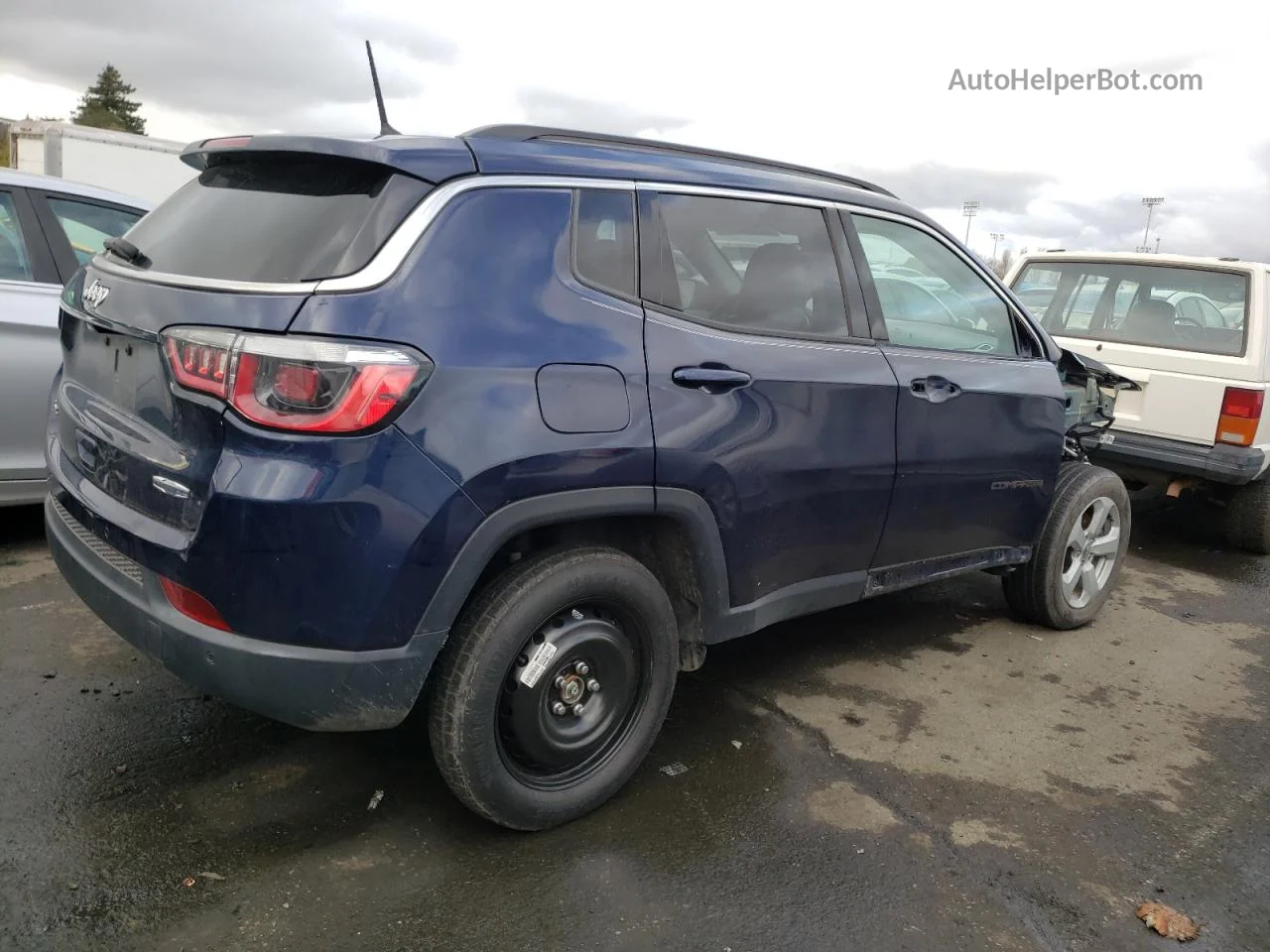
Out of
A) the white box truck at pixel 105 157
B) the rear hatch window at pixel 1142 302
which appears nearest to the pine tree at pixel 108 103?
the white box truck at pixel 105 157

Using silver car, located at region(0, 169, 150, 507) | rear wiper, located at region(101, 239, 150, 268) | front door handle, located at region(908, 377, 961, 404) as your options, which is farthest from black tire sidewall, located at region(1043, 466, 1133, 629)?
silver car, located at region(0, 169, 150, 507)

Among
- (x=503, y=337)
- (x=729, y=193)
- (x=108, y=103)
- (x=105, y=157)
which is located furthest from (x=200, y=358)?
(x=108, y=103)

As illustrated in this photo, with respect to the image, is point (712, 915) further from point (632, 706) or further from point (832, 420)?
point (832, 420)

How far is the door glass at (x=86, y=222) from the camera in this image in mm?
4617

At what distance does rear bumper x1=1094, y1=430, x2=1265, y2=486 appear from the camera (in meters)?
5.59

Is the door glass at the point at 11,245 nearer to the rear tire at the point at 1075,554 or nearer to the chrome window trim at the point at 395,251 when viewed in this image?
the chrome window trim at the point at 395,251

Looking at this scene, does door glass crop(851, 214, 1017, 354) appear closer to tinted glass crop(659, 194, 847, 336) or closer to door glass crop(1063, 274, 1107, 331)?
tinted glass crop(659, 194, 847, 336)

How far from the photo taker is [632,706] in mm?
2883

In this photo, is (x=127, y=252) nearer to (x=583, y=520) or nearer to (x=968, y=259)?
(x=583, y=520)

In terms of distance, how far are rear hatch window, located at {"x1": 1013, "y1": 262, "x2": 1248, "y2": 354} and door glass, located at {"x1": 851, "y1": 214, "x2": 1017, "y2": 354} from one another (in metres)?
2.60

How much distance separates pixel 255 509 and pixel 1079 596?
392cm

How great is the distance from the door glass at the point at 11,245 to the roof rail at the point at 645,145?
296cm

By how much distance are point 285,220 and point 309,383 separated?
537mm

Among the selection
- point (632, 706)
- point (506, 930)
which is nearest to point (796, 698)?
point (632, 706)
